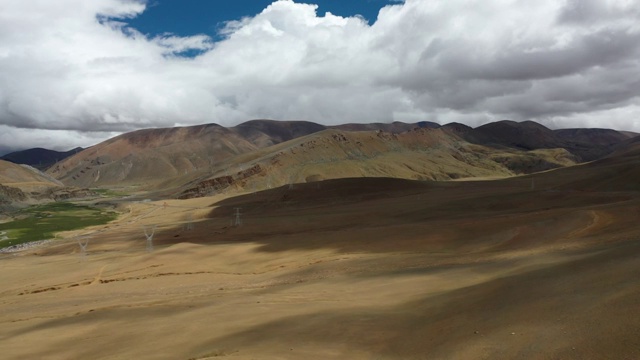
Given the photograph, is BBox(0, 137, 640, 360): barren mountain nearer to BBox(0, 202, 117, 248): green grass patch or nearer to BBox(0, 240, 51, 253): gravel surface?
BBox(0, 240, 51, 253): gravel surface

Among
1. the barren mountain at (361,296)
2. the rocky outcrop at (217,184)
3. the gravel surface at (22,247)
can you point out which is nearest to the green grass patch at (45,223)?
the gravel surface at (22,247)

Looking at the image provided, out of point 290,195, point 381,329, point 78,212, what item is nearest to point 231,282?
point 381,329

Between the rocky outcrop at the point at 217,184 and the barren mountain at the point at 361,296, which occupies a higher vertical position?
the rocky outcrop at the point at 217,184

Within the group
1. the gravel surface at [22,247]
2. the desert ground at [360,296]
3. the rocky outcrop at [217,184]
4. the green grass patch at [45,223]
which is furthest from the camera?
the rocky outcrop at [217,184]

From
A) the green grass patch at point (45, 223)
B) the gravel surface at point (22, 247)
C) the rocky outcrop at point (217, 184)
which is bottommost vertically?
the gravel surface at point (22, 247)

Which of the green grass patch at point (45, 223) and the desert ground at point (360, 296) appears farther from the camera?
the green grass patch at point (45, 223)

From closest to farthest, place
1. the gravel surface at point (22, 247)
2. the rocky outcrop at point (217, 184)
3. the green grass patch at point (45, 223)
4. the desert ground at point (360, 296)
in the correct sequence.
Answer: the desert ground at point (360, 296) → the gravel surface at point (22, 247) → the green grass patch at point (45, 223) → the rocky outcrop at point (217, 184)

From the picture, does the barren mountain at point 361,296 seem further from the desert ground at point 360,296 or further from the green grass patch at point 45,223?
the green grass patch at point 45,223
